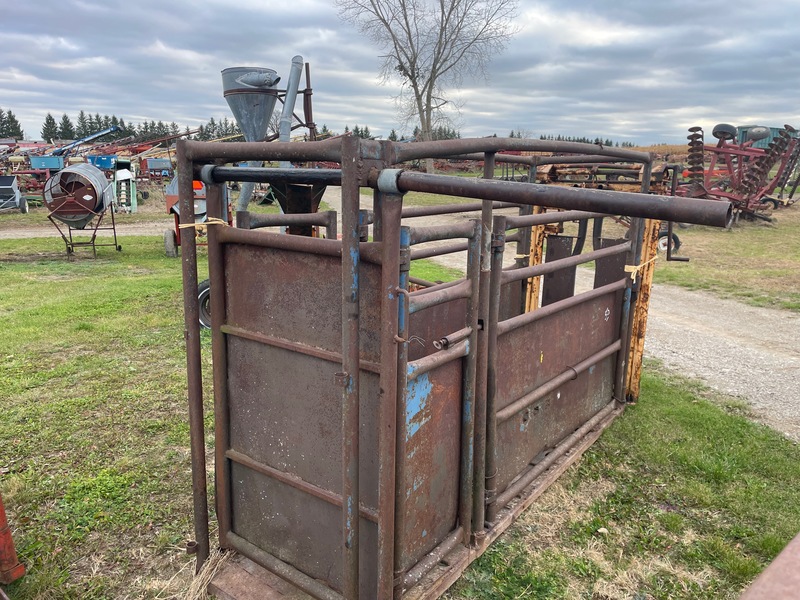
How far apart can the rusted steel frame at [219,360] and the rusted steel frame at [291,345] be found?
81mm

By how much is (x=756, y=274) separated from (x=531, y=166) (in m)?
8.57

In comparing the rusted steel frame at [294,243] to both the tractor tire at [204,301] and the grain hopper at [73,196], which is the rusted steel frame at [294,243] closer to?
the tractor tire at [204,301]

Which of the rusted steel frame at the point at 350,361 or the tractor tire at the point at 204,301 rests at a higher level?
the rusted steel frame at the point at 350,361

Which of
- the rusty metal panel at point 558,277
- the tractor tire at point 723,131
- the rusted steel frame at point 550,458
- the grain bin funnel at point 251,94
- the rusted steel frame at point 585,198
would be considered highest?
the tractor tire at point 723,131

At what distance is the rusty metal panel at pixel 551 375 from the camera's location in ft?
10.6

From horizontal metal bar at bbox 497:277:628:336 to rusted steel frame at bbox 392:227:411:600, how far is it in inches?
34.4

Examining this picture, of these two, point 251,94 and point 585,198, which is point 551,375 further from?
point 251,94

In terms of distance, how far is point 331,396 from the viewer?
2430 millimetres

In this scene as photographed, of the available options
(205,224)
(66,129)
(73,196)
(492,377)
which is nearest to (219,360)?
(205,224)

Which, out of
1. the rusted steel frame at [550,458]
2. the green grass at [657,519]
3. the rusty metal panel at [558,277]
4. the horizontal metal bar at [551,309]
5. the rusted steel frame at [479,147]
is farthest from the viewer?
the rusty metal panel at [558,277]

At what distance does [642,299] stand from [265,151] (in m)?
3.56

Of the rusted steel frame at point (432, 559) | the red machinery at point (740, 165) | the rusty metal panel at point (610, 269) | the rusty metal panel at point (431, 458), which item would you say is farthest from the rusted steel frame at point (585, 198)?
the red machinery at point (740, 165)

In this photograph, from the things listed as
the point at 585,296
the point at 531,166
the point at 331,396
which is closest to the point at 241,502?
the point at 331,396

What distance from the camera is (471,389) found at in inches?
108
